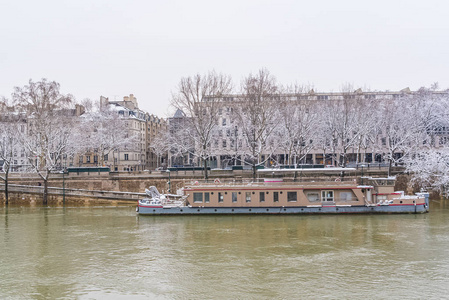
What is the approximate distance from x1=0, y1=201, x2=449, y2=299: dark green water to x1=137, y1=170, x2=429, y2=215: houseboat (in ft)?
5.36

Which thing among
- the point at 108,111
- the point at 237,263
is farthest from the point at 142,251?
the point at 108,111

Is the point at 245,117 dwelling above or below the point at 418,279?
above

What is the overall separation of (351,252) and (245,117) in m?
33.2

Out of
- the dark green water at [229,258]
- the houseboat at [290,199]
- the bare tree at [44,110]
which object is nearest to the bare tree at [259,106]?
the houseboat at [290,199]

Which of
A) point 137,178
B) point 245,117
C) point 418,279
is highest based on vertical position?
point 245,117

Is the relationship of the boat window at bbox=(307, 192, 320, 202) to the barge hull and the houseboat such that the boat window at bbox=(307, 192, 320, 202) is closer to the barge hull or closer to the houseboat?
the houseboat

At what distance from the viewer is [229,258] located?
24.0m

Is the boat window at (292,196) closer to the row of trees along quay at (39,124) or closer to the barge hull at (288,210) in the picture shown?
the barge hull at (288,210)

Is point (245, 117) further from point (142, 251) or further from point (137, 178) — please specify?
point (142, 251)

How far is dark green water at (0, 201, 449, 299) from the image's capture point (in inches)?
749

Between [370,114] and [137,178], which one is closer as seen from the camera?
[137,178]

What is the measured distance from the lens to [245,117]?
185ft

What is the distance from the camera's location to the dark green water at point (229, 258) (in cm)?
1903

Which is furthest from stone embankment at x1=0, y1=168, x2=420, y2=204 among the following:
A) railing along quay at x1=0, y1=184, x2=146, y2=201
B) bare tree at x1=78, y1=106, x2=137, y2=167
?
bare tree at x1=78, y1=106, x2=137, y2=167
